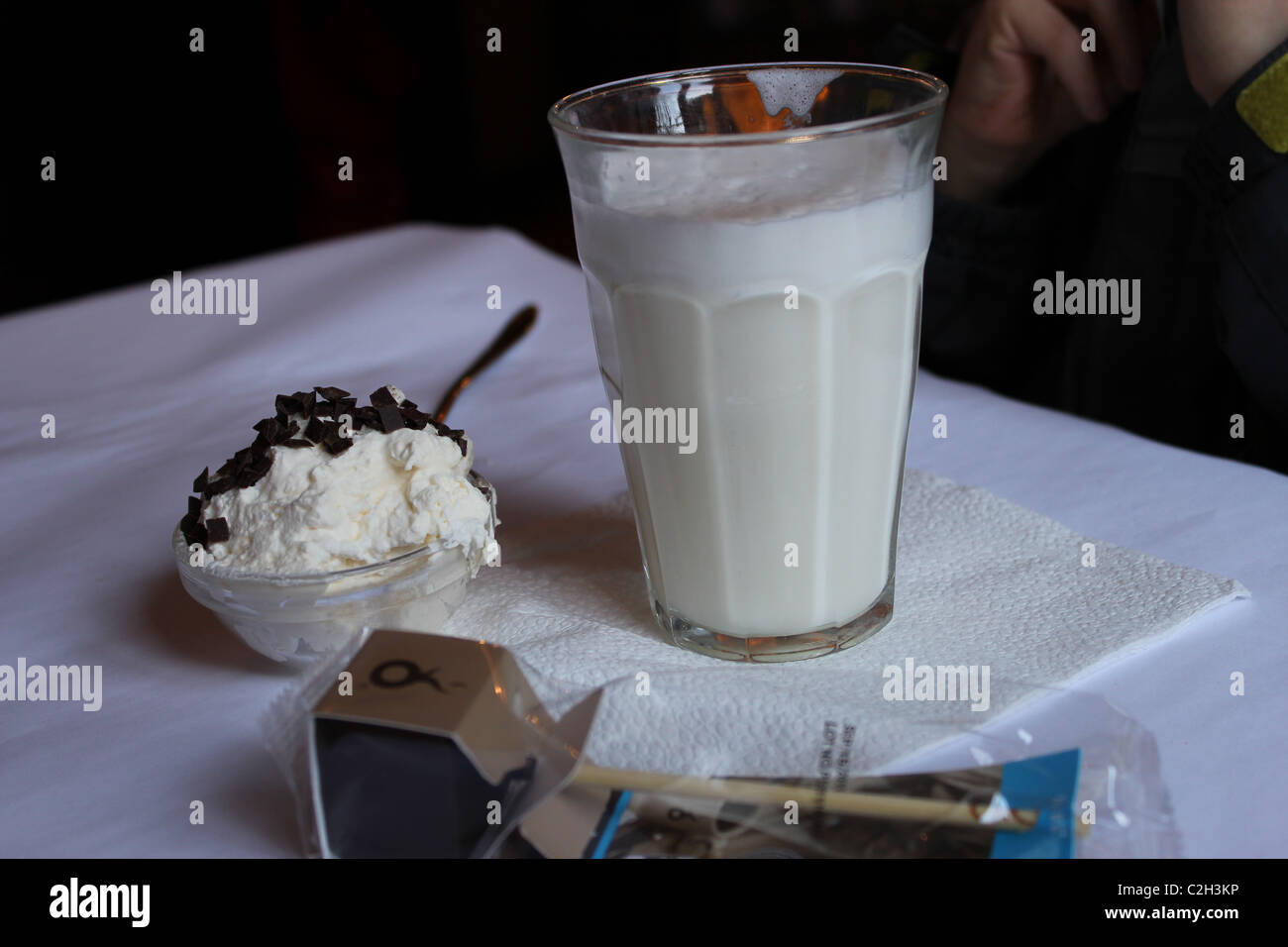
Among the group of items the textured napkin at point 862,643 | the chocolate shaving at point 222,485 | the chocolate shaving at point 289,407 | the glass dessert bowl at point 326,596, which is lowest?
the textured napkin at point 862,643

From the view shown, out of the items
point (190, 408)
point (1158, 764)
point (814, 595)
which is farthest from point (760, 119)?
point (190, 408)

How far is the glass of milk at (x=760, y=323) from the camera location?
0.53m

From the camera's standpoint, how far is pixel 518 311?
109cm

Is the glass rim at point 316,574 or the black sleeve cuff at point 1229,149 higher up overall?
the black sleeve cuff at point 1229,149

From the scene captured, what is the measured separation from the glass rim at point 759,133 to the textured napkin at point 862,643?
0.24 m

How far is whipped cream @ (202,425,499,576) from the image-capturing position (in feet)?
1.91

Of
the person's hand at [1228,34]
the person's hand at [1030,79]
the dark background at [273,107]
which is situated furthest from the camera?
the dark background at [273,107]

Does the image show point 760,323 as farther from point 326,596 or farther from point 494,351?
point 494,351

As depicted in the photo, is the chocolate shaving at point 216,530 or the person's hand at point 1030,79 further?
the person's hand at point 1030,79

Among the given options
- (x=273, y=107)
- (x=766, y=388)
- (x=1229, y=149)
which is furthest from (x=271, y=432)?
(x=273, y=107)

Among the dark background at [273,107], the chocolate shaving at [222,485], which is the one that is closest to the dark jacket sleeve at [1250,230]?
the chocolate shaving at [222,485]

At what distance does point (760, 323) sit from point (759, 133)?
9 centimetres

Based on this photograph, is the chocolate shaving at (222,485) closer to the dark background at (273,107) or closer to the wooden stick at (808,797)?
the wooden stick at (808,797)

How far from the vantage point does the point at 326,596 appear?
1.88 feet
